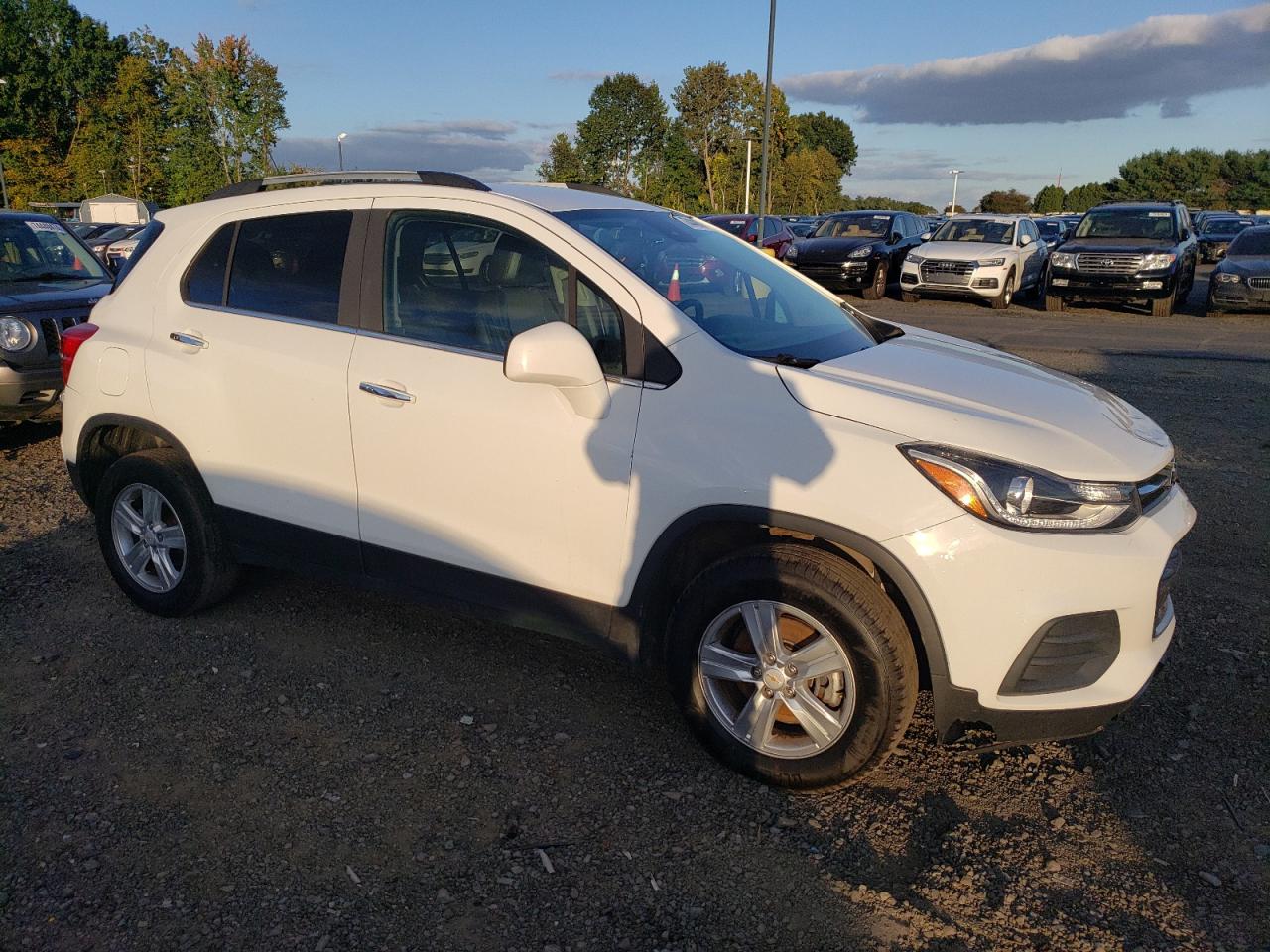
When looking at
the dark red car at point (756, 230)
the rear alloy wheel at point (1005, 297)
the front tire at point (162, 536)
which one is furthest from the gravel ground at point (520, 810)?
the dark red car at point (756, 230)

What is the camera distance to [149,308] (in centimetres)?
414

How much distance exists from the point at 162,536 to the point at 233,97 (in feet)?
212

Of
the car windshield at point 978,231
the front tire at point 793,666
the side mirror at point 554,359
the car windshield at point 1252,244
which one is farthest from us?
the car windshield at point 978,231

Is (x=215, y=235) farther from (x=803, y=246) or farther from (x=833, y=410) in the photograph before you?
(x=803, y=246)

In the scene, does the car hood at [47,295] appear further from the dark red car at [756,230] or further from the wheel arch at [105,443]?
the dark red car at [756,230]

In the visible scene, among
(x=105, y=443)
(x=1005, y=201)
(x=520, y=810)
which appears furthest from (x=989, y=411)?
(x=1005, y=201)

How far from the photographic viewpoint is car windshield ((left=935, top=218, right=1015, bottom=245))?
19.0 metres

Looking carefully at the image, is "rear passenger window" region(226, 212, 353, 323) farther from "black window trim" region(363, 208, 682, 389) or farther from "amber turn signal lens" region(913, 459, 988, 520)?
"amber turn signal lens" region(913, 459, 988, 520)

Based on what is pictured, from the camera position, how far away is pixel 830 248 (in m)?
19.4

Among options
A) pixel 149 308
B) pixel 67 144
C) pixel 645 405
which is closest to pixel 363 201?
pixel 149 308

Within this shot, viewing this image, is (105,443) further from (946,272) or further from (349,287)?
(946,272)

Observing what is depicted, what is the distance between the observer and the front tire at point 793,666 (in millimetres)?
2834

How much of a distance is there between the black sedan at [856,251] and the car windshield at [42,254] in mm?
14005

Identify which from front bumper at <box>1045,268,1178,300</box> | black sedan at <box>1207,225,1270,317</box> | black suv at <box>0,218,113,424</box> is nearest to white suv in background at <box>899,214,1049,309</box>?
front bumper at <box>1045,268,1178,300</box>
